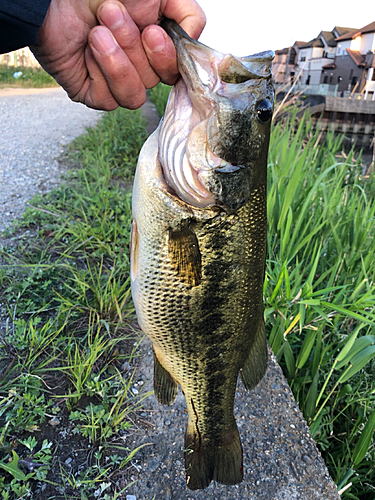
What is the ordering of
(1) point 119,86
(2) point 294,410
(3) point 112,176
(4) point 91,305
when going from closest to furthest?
1. (1) point 119,86
2. (2) point 294,410
3. (4) point 91,305
4. (3) point 112,176

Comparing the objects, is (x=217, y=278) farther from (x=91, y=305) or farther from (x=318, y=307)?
(x=91, y=305)

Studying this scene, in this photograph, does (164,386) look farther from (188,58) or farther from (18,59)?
(18,59)

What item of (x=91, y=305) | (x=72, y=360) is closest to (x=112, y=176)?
(x=91, y=305)

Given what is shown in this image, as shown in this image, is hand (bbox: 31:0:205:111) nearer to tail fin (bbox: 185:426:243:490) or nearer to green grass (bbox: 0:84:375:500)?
green grass (bbox: 0:84:375:500)

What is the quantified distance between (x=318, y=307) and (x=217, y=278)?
37.5 inches

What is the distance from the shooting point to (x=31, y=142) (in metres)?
5.93

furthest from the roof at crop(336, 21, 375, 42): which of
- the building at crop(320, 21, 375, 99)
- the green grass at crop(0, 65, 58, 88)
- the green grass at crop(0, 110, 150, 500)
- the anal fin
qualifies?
the anal fin

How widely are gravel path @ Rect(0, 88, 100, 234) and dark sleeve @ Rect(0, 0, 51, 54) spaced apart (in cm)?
230

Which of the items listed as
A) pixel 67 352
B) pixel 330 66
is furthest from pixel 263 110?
pixel 330 66

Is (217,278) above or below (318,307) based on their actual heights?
above

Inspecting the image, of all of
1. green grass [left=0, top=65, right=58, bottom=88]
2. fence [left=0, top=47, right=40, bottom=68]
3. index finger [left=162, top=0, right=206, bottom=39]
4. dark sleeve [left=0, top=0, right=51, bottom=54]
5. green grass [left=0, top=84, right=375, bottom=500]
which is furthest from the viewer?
fence [left=0, top=47, right=40, bottom=68]

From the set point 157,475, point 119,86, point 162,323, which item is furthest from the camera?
point 157,475

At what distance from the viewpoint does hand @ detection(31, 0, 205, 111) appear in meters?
1.24

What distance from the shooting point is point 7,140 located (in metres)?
6.09
